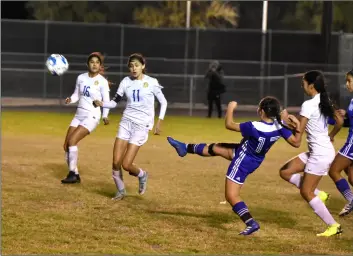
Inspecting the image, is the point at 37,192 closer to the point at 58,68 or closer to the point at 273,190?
the point at 58,68

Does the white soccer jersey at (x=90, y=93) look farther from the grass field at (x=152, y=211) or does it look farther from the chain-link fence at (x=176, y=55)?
the chain-link fence at (x=176, y=55)

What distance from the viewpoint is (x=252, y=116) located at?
32.7m

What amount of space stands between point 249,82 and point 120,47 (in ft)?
24.9

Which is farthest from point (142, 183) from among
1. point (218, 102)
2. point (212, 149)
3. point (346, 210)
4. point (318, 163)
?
point (218, 102)

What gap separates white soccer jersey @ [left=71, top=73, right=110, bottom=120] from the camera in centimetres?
1330

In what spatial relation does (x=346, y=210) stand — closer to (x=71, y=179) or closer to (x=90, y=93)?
(x=90, y=93)

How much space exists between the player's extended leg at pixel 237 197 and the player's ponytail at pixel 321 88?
1.12 metres

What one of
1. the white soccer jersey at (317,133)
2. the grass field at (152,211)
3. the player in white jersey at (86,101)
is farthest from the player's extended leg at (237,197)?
the player in white jersey at (86,101)

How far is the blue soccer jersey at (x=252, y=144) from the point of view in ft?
31.6

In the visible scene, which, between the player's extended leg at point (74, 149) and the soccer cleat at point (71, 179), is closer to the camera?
the player's extended leg at point (74, 149)

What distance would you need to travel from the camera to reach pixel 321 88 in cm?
985

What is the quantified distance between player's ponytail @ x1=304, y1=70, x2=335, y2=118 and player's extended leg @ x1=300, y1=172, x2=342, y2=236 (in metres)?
0.78

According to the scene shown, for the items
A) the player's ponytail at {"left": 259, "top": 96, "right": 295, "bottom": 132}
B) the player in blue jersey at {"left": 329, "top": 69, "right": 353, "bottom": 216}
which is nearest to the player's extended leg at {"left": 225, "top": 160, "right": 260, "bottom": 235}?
the player's ponytail at {"left": 259, "top": 96, "right": 295, "bottom": 132}

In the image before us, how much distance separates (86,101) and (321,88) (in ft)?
15.5
